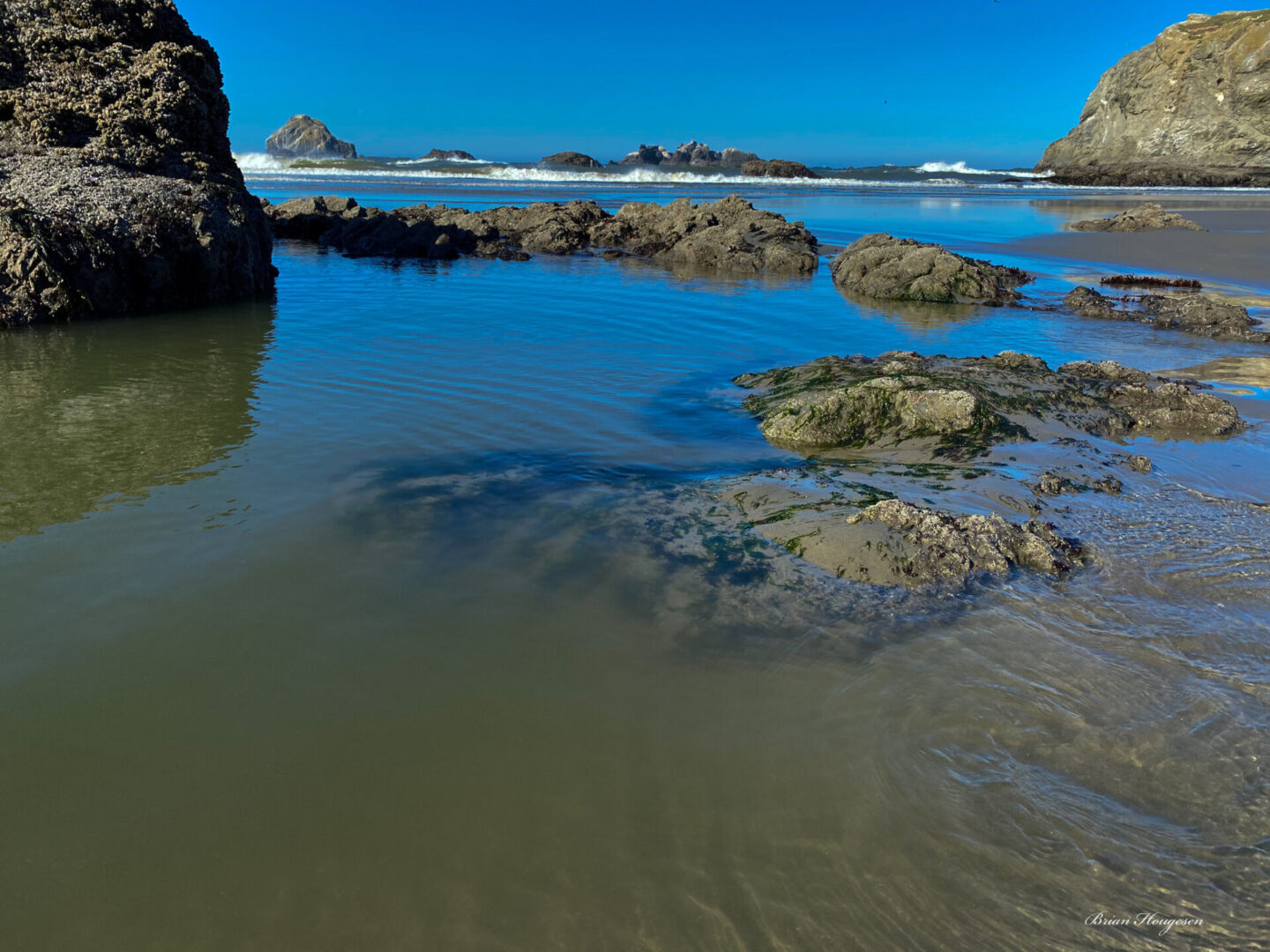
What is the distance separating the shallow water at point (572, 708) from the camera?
8.33ft

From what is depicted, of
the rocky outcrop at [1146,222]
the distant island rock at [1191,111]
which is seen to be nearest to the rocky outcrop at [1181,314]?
the rocky outcrop at [1146,222]

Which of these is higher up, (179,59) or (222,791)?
(179,59)

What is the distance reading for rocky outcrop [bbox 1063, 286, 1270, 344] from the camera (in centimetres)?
1212

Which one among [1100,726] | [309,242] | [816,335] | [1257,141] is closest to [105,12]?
[309,242]

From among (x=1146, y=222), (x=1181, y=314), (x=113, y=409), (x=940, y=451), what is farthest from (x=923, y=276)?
(x=1146, y=222)

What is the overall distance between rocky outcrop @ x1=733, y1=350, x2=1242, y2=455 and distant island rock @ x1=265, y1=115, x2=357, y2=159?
4317 inches

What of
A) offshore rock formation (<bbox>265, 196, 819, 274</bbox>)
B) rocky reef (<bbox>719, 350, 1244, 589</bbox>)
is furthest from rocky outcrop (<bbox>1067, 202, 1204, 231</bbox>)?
rocky reef (<bbox>719, 350, 1244, 589</bbox>)

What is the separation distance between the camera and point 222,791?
9.57 feet

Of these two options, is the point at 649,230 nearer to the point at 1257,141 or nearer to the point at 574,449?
the point at 574,449

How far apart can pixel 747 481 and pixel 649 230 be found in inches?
744

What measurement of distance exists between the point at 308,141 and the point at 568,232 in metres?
101

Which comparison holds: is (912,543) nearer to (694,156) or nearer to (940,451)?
(940,451)

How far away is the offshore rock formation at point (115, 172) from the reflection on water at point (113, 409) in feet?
2.82

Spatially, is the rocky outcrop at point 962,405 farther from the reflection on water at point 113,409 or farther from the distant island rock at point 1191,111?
the distant island rock at point 1191,111
